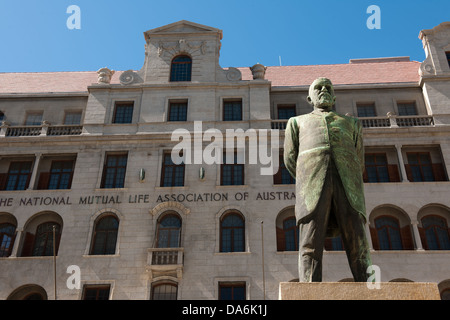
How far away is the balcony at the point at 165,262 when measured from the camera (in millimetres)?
22984

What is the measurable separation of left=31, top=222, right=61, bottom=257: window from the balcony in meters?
5.48

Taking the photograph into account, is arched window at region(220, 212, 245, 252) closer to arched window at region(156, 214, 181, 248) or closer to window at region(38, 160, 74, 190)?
arched window at region(156, 214, 181, 248)

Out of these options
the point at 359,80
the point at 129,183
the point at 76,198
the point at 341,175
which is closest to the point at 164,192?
the point at 129,183

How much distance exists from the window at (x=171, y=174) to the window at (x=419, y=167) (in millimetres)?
13002

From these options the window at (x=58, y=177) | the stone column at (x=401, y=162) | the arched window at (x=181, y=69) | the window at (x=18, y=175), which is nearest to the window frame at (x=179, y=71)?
the arched window at (x=181, y=69)

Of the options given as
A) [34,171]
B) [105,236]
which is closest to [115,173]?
[105,236]

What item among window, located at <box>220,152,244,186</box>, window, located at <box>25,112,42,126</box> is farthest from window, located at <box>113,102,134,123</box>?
window, located at <box>220,152,244,186</box>

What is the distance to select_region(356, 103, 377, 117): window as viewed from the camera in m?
29.6

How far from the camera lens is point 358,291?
5.91 metres

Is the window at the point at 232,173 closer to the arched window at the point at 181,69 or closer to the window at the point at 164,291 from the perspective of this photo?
the window at the point at 164,291

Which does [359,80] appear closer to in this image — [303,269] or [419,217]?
[419,217]

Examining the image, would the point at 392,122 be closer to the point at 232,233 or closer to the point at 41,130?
the point at 232,233

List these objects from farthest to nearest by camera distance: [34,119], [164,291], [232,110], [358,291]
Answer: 1. [34,119]
2. [232,110]
3. [164,291]
4. [358,291]

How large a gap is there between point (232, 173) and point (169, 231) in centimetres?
491
